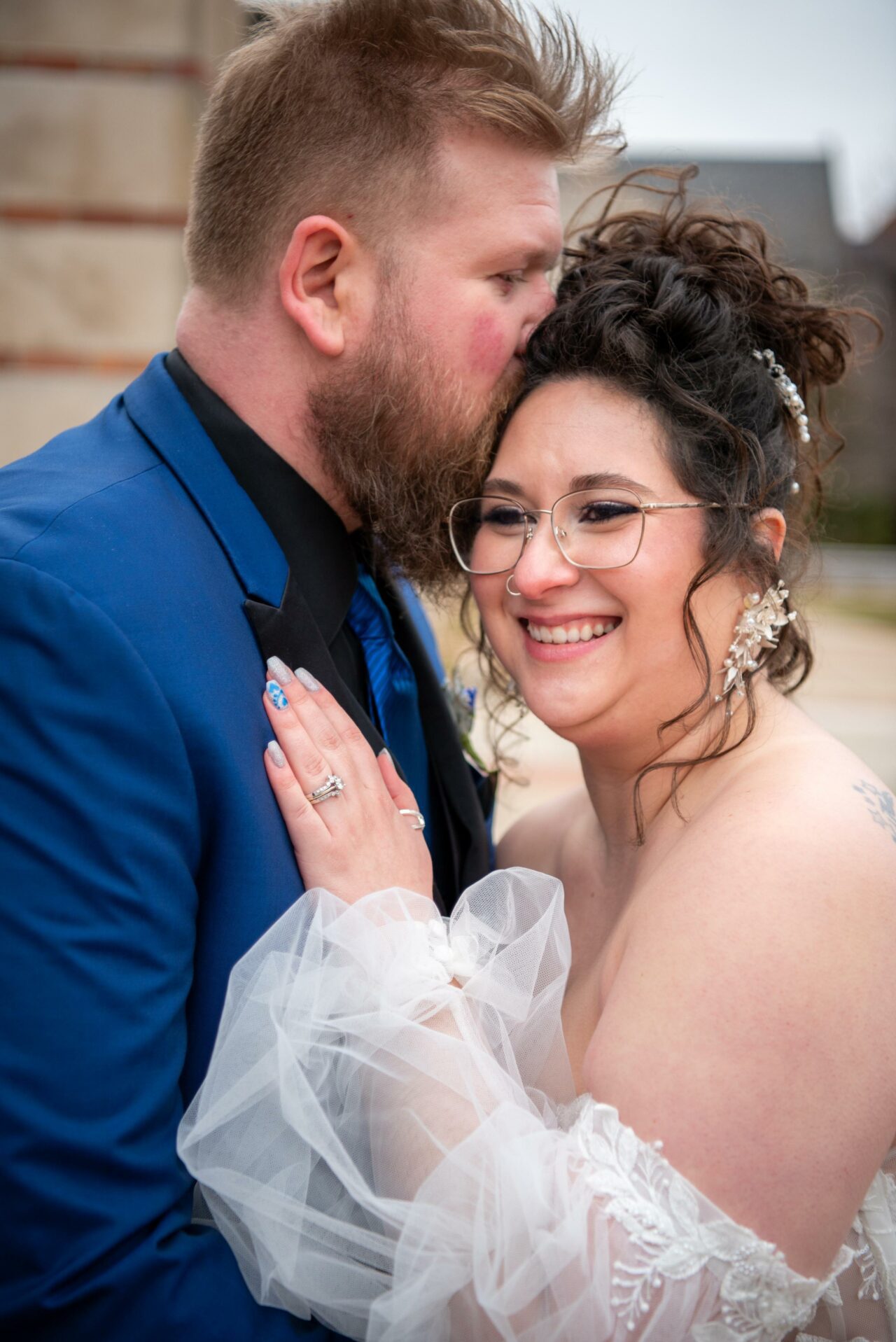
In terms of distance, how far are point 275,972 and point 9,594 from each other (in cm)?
74

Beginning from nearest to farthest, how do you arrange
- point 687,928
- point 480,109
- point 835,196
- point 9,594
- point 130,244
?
point 9,594, point 687,928, point 480,109, point 130,244, point 835,196

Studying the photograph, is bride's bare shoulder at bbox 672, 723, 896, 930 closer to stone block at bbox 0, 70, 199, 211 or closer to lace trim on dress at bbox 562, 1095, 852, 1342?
lace trim on dress at bbox 562, 1095, 852, 1342

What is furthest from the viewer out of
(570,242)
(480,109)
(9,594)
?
(570,242)

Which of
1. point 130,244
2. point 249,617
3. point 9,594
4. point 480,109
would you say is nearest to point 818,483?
point 480,109

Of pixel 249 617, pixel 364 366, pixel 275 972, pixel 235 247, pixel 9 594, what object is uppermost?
pixel 235 247

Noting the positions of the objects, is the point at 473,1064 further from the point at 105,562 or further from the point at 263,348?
the point at 263,348

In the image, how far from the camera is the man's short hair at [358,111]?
2.31 meters

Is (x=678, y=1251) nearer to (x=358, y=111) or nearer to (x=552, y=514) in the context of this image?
(x=552, y=514)

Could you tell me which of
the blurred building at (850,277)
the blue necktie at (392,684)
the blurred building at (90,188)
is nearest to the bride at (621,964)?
the blue necktie at (392,684)

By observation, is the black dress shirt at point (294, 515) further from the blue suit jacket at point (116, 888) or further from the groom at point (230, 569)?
the blue suit jacket at point (116, 888)

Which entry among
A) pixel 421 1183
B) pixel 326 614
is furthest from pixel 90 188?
pixel 421 1183

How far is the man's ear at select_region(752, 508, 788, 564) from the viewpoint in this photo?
2.32 metres

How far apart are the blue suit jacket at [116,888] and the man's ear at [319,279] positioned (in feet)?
1.93

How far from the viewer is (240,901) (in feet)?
6.00
